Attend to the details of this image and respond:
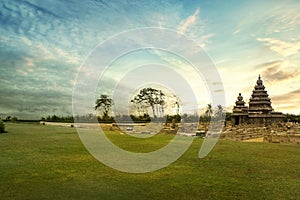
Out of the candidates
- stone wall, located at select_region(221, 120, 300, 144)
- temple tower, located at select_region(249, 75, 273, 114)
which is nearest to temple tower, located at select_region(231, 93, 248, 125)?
temple tower, located at select_region(249, 75, 273, 114)

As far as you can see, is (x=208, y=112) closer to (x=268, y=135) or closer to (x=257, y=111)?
(x=257, y=111)

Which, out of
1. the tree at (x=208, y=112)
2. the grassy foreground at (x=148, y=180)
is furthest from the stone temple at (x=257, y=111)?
the grassy foreground at (x=148, y=180)

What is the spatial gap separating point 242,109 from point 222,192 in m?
42.3

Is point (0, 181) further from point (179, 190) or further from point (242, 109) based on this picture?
point (242, 109)

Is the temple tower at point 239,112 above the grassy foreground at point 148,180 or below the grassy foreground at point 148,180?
above

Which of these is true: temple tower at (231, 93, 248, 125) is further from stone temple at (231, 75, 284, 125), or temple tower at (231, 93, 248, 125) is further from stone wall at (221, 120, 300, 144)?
stone wall at (221, 120, 300, 144)

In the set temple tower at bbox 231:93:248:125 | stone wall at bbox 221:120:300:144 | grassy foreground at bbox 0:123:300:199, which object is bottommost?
grassy foreground at bbox 0:123:300:199

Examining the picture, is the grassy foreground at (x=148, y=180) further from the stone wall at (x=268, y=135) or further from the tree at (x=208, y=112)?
the tree at (x=208, y=112)

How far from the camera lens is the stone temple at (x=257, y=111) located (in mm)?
43719

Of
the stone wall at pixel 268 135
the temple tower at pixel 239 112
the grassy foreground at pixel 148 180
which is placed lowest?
the grassy foreground at pixel 148 180

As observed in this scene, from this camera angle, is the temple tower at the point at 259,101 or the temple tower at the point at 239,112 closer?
the temple tower at the point at 259,101

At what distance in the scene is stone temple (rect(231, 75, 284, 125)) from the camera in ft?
143

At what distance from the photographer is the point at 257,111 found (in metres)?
44.5

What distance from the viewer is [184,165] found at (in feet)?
39.7
